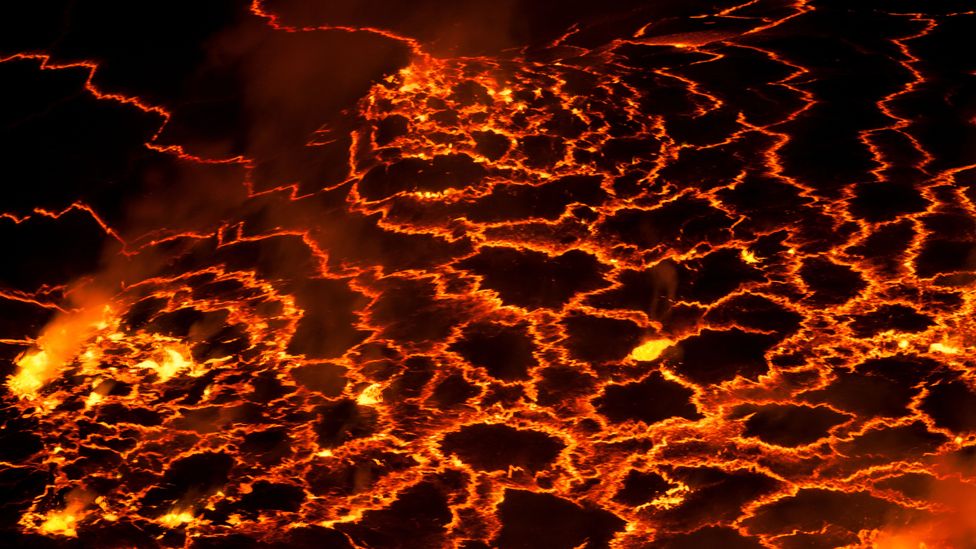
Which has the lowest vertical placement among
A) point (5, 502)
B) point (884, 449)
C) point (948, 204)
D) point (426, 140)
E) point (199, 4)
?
point (884, 449)

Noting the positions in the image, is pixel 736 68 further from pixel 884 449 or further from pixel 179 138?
pixel 179 138

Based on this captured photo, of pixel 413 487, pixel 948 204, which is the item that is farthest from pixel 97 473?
pixel 948 204

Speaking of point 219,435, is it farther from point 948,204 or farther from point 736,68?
point 948,204

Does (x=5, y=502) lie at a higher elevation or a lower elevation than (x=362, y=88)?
lower

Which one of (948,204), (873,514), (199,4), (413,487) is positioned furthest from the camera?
(199,4)

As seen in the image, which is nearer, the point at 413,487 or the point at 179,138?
Answer: the point at 413,487

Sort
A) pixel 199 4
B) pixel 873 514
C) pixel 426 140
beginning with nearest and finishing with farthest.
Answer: pixel 873 514, pixel 426 140, pixel 199 4
